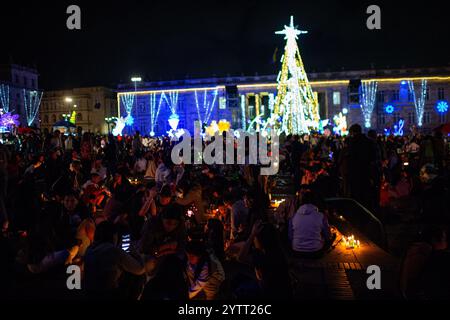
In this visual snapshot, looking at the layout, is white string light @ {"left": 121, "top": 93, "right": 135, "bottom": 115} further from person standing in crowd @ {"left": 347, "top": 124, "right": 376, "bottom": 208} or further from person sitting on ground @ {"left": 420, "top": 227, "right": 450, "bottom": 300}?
person sitting on ground @ {"left": 420, "top": 227, "right": 450, "bottom": 300}

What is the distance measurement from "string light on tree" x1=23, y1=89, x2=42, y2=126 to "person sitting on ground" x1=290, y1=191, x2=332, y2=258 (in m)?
62.1

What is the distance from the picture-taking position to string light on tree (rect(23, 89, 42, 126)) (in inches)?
2508

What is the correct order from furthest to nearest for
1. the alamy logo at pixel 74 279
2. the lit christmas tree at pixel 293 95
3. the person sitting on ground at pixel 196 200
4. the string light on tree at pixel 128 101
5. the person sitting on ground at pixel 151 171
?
the string light on tree at pixel 128 101 < the lit christmas tree at pixel 293 95 < the person sitting on ground at pixel 151 171 < the person sitting on ground at pixel 196 200 < the alamy logo at pixel 74 279

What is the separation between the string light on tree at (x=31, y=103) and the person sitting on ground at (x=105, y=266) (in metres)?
63.2

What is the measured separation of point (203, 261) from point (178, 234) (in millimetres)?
1428

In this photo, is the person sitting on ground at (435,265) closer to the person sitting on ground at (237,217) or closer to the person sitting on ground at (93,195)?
the person sitting on ground at (237,217)

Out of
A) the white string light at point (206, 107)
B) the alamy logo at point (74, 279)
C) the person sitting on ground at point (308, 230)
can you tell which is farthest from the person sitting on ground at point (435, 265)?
the white string light at point (206, 107)

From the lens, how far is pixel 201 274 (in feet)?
15.9

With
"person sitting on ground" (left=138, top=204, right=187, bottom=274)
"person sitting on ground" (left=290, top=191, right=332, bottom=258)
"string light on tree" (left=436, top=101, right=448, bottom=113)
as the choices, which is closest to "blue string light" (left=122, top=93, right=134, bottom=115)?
"string light on tree" (left=436, top=101, right=448, bottom=113)

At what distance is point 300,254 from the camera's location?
711 centimetres

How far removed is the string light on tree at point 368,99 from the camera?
59906 mm

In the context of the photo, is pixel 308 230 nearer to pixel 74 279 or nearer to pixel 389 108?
pixel 74 279
